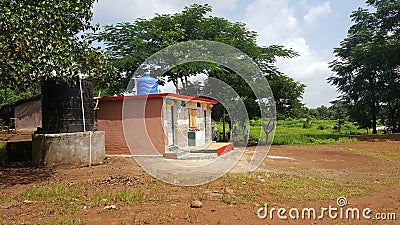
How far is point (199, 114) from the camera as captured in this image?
16.1 m

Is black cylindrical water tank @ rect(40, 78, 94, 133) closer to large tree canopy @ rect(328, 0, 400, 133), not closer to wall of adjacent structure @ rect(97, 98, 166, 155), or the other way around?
wall of adjacent structure @ rect(97, 98, 166, 155)

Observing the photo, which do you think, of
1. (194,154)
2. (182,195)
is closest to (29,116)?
(194,154)

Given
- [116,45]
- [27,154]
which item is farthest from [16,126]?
[27,154]

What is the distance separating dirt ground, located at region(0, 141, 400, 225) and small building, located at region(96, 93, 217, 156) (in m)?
2.58

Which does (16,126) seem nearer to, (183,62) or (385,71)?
(183,62)

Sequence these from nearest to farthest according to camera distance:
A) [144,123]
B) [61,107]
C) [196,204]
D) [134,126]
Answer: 1. [196,204]
2. [61,107]
3. [144,123]
4. [134,126]

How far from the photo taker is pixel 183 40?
744 inches

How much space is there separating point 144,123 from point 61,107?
2.90 metres

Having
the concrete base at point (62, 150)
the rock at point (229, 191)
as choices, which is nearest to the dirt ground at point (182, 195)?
the rock at point (229, 191)

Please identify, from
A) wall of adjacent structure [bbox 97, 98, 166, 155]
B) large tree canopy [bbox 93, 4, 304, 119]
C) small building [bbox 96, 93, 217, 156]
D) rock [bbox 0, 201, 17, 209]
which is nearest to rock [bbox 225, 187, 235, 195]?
rock [bbox 0, 201, 17, 209]

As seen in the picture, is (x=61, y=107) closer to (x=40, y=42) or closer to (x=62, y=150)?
(x=62, y=150)

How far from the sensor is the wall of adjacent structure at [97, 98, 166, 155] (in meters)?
12.1

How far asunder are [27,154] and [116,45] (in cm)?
851

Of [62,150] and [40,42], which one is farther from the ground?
[40,42]
